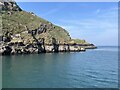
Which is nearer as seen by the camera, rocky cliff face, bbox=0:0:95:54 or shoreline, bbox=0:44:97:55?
shoreline, bbox=0:44:97:55

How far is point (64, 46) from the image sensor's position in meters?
194

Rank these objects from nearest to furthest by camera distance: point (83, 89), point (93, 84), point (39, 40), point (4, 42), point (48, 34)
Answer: point (83, 89), point (93, 84), point (4, 42), point (39, 40), point (48, 34)

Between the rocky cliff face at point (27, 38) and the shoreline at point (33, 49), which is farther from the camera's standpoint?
the rocky cliff face at point (27, 38)

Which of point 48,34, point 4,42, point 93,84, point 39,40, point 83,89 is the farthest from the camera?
point 48,34

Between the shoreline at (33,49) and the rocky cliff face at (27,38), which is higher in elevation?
the rocky cliff face at (27,38)

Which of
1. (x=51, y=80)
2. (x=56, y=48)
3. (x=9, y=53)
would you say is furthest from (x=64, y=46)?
(x=51, y=80)

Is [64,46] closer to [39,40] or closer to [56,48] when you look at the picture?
[56,48]

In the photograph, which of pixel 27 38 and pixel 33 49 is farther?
pixel 33 49

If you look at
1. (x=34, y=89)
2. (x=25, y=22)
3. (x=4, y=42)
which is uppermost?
(x=25, y=22)

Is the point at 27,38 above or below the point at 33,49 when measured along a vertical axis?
above

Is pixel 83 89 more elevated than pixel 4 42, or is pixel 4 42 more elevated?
pixel 4 42

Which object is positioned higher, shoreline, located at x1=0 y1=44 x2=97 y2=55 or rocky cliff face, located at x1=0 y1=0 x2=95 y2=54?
rocky cliff face, located at x1=0 y1=0 x2=95 y2=54

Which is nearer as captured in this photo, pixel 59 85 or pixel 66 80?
pixel 59 85

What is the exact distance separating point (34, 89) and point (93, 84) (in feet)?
40.4
